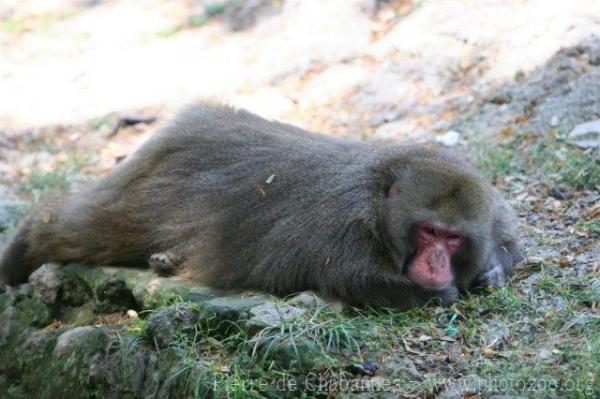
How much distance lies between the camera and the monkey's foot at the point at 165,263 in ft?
20.6

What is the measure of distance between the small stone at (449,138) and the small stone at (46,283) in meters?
4.60

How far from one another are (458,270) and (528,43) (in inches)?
231

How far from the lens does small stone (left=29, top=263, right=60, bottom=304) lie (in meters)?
6.82

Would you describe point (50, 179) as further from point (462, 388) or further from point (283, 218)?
point (462, 388)

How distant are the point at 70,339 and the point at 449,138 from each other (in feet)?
17.2

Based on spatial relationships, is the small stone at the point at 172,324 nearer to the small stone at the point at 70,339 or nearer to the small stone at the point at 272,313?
the small stone at the point at 272,313

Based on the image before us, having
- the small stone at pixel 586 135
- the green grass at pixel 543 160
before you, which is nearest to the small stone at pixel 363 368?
the green grass at pixel 543 160

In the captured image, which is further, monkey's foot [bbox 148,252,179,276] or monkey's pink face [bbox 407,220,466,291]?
monkey's foot [bbox 148,252,179,276]

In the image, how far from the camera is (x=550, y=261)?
6.04m

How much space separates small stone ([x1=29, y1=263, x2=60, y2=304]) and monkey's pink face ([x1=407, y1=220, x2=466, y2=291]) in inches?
116

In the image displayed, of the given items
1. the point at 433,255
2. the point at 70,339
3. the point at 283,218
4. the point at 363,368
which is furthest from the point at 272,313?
the point at 70,339

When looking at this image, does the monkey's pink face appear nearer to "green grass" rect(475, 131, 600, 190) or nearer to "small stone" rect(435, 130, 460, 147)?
"green grass" rect(475, 131, 600, 190)

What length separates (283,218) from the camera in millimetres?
5777

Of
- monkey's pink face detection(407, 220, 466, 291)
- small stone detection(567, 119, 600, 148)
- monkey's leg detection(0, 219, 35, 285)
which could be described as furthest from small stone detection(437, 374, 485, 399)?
small stone detection(567, 119, 600, 148)
